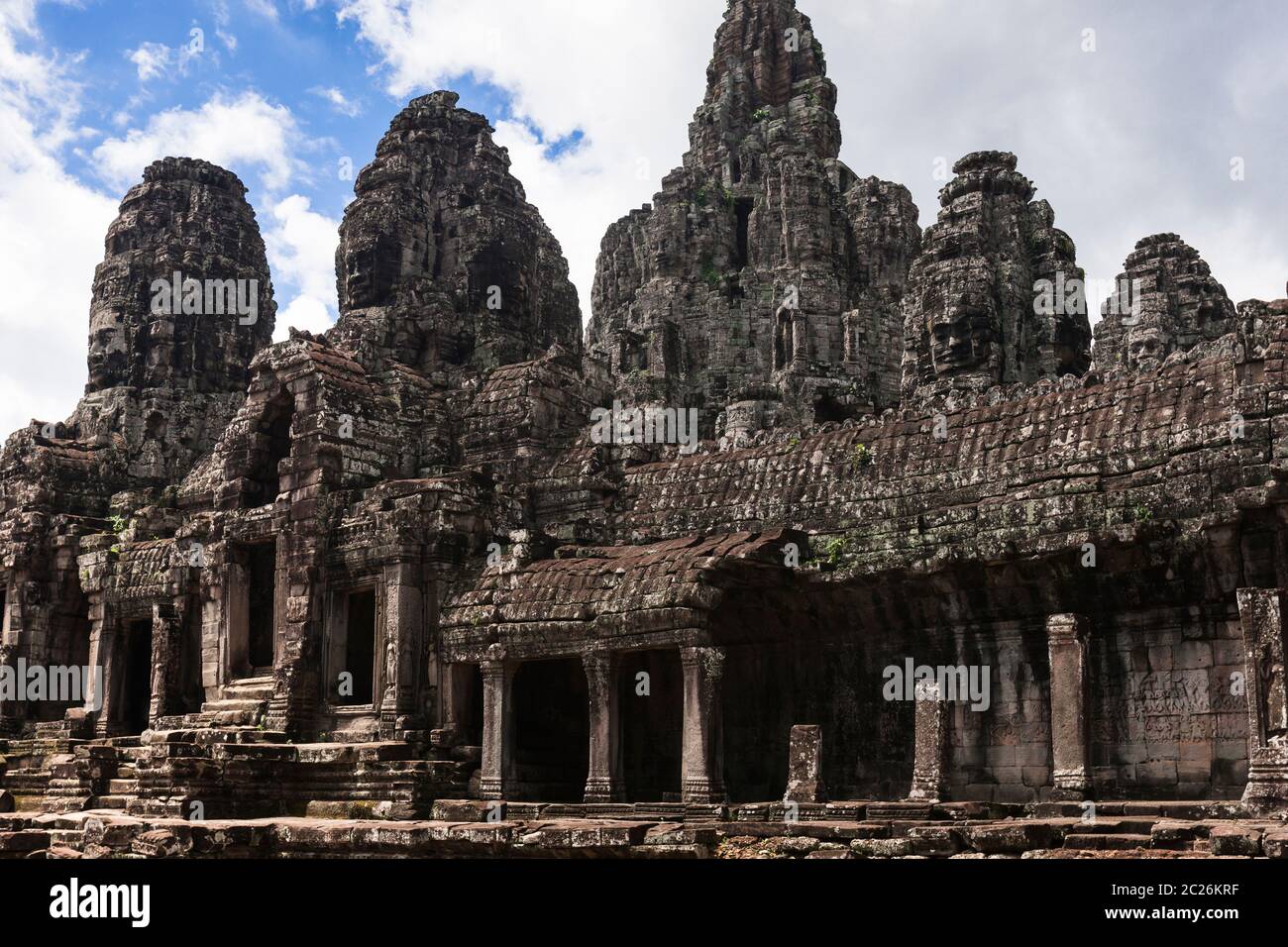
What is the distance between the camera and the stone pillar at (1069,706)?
17.9 metres

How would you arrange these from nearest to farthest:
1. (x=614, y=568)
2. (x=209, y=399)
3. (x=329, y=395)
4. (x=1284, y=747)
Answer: (x=1284, y=747) < (x=614, y=568) < (x=329, y=395) < (x=209, y=399)

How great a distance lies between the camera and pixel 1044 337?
3462 centimetres

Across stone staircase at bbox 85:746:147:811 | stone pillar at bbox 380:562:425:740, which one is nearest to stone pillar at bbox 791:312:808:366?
stone pillar at bbox 380:562:425:740

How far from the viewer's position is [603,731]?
69.4 feet

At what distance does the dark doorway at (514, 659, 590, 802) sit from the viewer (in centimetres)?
2308

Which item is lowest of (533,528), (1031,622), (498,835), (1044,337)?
(498,835)

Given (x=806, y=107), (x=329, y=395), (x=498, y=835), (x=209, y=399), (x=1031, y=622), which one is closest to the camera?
(x=498, y=835)

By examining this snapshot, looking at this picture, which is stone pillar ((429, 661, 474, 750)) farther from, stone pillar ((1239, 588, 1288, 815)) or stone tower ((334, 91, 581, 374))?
stone pillar ((1239, 588, 1288, 815))

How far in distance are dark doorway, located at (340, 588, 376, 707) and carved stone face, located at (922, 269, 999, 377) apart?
13661 mm

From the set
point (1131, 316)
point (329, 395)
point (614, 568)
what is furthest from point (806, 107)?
point (614, 568)

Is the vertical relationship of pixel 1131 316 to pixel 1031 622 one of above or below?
above

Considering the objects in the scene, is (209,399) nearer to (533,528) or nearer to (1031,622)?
(533,528)

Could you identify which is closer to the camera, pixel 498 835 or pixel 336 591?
pixel 498 835
